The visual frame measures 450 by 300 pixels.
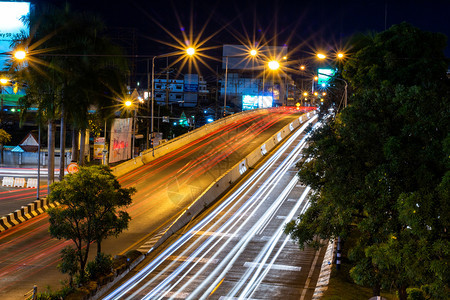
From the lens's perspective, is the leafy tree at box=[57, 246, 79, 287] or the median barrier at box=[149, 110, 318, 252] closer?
the leafy tree at box=[57, 246, 79, 287]

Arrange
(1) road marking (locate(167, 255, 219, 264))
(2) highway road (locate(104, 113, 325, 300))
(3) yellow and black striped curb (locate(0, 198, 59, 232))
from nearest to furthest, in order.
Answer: (2) highway road (locate(104, 113, 325, 300)) < (1) road marking (locate(167, 255, 219, 264)) < (3) yellow and black striped curb (locate(0, 198, 59, 232))

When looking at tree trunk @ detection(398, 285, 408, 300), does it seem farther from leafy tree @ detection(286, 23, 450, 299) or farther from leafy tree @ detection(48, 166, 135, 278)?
leafy tree @ detection(48, 166, 135, 278)

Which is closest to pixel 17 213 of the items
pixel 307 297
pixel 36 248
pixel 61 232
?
pixel 36 248

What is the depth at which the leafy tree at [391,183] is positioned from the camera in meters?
10.9

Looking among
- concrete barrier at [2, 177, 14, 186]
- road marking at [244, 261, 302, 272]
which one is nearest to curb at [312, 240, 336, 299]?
A: road marking at [244, 261, 302, 272]

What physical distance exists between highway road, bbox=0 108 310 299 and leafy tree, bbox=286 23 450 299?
10791mm

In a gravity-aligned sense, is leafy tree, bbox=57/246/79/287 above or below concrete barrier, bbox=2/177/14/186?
above

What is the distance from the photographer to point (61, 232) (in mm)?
16859

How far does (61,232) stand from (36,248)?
23.0ft

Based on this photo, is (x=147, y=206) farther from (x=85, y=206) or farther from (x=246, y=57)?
(x=246, y=57)

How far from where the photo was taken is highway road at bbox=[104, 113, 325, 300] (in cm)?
1798

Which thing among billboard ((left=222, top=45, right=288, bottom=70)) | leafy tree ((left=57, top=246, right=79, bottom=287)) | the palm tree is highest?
billboard ((left=222, top=45, right=288, bottom=70))

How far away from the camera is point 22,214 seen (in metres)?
27.8

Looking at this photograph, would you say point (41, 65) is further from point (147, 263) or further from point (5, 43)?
point (5, 43)
